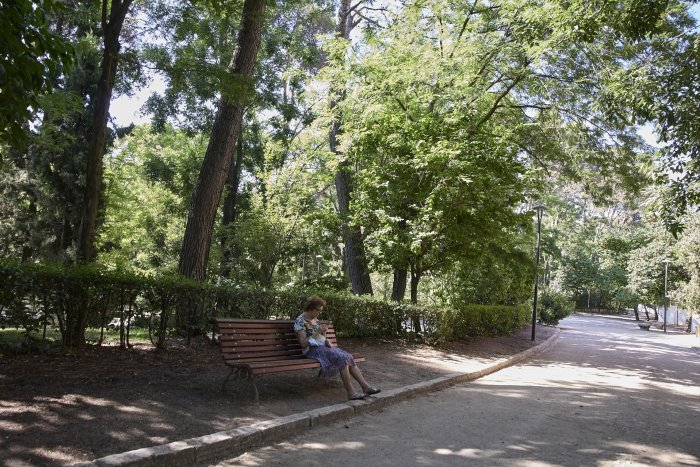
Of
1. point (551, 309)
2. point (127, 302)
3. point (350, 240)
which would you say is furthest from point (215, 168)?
point (551, 309)

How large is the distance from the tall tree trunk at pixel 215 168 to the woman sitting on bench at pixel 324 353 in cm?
390

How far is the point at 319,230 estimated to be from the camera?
16.5m

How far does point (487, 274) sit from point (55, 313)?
1613cm

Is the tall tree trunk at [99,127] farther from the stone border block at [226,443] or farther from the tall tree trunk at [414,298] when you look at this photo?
the tall tree trunk at [414,298]

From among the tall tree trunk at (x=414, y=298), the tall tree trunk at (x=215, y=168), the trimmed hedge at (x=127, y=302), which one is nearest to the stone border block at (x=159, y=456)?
the trimmed hedge at (x=127, y=302)

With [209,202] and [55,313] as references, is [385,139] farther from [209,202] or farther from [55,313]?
[55,313]

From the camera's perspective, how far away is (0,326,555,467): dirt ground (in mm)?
4016

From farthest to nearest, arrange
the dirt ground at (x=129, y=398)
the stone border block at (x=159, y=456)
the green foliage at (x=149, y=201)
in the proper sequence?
the green foliage at (x=149, y=201)
the dirt ground at (x=129, y=398)
the stone border block at (x=159, y=456)

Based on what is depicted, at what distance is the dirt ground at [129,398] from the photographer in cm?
402

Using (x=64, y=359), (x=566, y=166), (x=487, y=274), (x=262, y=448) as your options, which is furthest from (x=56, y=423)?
(x=487, y=274)

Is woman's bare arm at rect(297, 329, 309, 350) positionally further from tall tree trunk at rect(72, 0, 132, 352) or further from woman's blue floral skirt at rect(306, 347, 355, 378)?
tall tree trunk at rect(72, 0, 132, 352)

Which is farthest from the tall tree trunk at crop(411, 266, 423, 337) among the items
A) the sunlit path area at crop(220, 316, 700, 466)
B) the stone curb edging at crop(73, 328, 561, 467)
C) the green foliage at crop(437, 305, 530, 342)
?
the stone curb edging at crop(73, 328, 561, 467)

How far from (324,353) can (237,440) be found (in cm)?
216

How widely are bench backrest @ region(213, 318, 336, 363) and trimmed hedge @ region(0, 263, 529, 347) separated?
6.24ft
